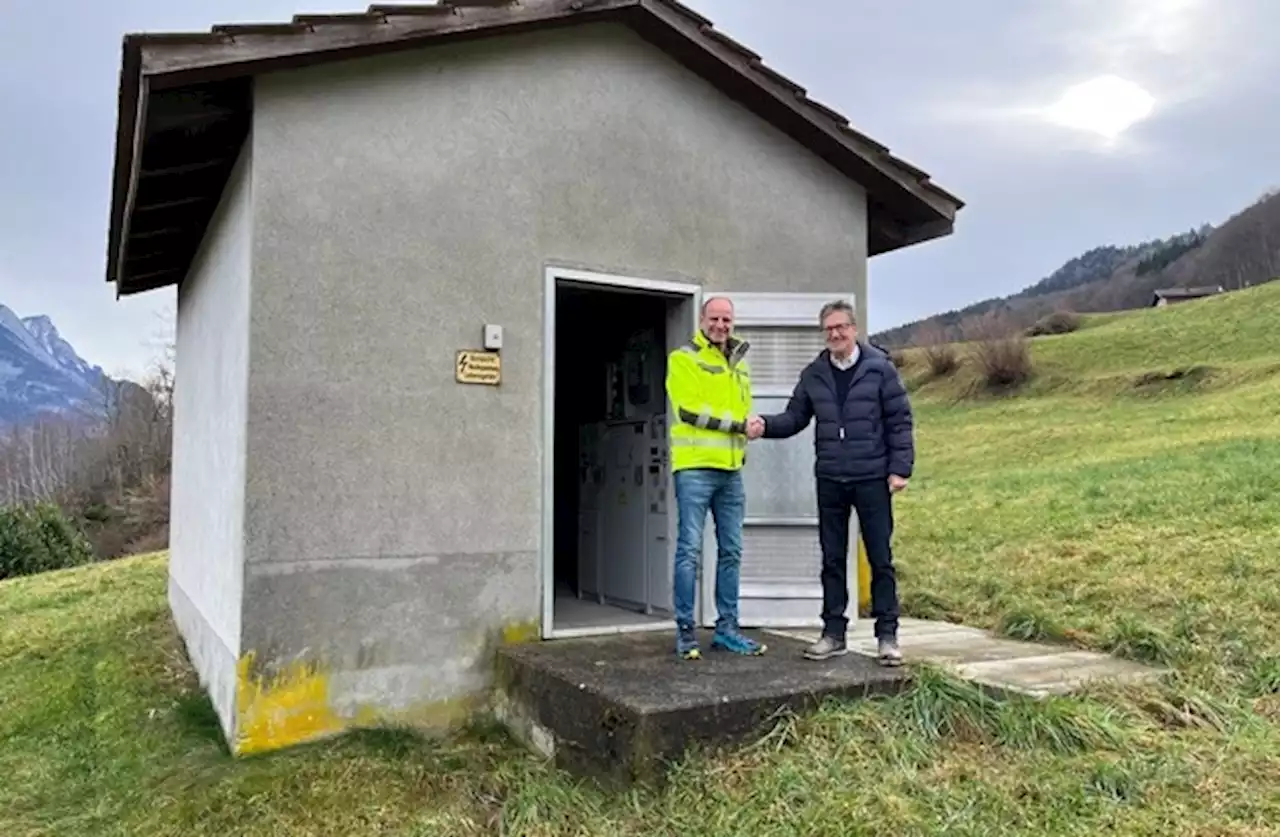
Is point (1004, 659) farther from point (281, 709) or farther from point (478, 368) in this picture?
point (281, 709)

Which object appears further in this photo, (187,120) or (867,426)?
(187,120)

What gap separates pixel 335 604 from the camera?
4.94 meters

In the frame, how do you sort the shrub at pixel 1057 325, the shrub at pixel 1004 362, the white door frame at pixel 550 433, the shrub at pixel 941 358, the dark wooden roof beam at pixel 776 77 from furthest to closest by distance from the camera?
the shrub at pixel 1057 325
the shrub at pixel 941 358
the shrub at pixel 1004 362
the dark wooden roof beam at pixel 776 77
the white door frame at pixel 550 433

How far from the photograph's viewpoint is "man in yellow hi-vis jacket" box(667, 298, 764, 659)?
506 centimetres

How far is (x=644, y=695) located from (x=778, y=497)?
223cm

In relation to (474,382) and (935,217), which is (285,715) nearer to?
(474,382)

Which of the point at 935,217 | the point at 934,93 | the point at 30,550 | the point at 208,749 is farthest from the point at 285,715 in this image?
the point at 30,550

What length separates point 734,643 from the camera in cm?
522

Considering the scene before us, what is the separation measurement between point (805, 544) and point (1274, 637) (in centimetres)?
270

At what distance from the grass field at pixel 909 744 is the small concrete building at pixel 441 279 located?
19.9 inches

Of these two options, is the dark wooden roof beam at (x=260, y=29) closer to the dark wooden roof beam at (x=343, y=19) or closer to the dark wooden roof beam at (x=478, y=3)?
the dark wooden roof beam at (x=343, y=19)

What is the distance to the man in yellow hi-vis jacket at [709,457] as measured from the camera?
5.06 m

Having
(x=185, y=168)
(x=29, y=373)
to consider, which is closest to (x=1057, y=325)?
(x=185, y=168)

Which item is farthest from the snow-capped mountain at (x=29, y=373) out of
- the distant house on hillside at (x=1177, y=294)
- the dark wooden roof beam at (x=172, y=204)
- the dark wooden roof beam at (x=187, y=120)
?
the dark wooden roof beam at (x=187, y=120)
